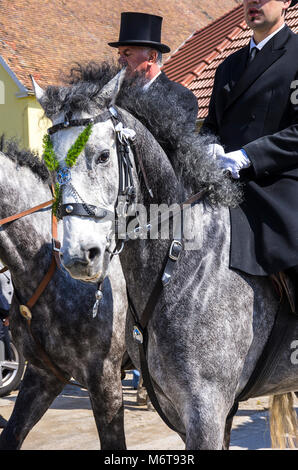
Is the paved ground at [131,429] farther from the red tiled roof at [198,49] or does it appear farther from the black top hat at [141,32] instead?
the red tiled roof at [198,49]

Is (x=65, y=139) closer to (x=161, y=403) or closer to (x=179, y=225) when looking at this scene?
(x=179, y=225)

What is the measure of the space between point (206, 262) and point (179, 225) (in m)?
0.21

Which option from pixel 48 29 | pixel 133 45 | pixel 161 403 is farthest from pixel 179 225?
pixel 48 29

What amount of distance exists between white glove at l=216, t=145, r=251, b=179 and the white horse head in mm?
587

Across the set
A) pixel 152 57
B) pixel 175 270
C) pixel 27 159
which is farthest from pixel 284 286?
pixel 152 57

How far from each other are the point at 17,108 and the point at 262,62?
15642 millimetres

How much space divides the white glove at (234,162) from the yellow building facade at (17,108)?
14634 millimetres

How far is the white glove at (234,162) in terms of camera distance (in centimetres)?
300

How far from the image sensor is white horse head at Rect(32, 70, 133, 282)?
2.48m

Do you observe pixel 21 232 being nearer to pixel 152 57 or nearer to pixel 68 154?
pixel 68 154

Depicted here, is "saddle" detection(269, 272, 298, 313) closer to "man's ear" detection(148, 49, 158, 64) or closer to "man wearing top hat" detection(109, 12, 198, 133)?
"man wearing top hat" detection(109, 12, 198, 133)

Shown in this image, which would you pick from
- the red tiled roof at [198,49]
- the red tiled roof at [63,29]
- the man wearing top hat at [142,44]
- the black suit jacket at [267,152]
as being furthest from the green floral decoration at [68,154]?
the red tiled roof at [63,29]

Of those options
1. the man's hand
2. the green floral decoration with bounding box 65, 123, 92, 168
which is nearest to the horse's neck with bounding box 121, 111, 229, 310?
the man's hand

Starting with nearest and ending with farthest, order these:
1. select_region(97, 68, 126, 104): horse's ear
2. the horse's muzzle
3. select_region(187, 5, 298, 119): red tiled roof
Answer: the horse's muzzle, select_region(97, 68, 126, 104): horse's ear, select_region(187, 5, 298, 119): red tiled roof
